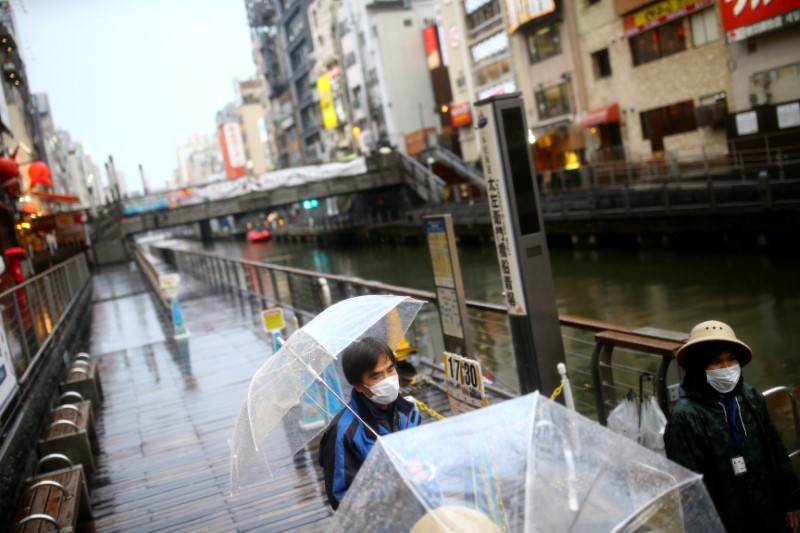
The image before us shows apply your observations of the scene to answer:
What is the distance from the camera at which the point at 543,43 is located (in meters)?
41.3

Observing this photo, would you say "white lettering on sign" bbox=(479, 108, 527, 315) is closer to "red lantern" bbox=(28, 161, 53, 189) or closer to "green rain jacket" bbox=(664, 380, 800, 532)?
"green rain jacket" bbox=(664, 380, 800, 532)

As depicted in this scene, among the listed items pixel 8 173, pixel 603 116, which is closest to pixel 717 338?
pixel 8 173

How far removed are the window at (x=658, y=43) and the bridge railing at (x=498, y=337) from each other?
63.1 feet

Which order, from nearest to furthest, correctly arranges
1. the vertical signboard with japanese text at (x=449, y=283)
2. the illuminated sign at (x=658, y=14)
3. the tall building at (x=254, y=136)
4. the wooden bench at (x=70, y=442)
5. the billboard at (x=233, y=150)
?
the vertical signboard with japanese text at (x=449, y=283) → the wooden bench at (x=70, y=442) → the illuminated sign at (x=658, y=14) → the tall building at (x=254, y=136) → the billboard at (x=233, y=150)

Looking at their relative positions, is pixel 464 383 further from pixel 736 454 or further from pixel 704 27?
pixel 704 27

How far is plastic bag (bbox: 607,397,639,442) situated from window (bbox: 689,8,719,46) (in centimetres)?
2877

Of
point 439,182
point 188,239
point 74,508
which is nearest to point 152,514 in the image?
point 74,508

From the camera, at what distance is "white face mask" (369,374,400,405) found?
10.7ft

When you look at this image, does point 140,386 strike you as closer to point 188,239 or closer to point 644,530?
point 644,530

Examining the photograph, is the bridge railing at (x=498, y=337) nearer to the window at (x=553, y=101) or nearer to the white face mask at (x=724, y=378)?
the white face mask at (x=724, y=378)

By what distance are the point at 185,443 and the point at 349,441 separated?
16.8 feet

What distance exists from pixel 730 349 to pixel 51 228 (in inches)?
1467

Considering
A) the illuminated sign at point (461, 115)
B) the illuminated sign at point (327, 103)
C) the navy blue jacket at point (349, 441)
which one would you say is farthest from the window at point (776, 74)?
the illuminated sign at point (327, 103)

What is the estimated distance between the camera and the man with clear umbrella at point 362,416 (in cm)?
311
